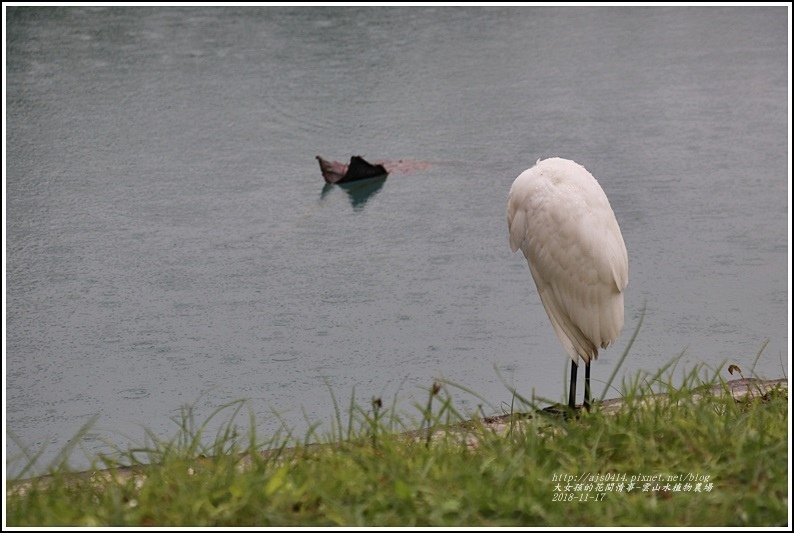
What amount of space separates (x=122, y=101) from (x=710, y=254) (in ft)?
11.3

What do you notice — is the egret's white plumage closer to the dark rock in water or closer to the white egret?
the white egret

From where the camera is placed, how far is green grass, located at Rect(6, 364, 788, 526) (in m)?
1.91

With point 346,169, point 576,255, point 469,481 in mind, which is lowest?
point 469,481

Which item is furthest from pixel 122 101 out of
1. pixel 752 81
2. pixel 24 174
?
pixel 752 81

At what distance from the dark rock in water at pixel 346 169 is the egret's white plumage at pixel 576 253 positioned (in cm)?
222

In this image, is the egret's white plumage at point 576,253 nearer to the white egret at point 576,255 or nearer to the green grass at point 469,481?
the white egret at point 576,255

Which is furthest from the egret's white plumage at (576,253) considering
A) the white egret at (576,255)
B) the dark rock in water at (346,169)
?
the dark rock in water at (346,169)

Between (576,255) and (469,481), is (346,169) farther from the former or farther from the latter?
(469,481)

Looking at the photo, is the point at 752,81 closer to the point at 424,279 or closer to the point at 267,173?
the point at 267,173

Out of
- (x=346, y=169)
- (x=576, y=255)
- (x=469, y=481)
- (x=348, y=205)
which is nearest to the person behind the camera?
(x=469, y=481)

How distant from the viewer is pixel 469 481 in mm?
2002

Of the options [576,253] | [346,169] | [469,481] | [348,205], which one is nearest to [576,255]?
[576,253]

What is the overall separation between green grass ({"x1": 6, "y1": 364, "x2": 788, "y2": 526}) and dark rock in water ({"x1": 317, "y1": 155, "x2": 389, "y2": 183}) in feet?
8.83

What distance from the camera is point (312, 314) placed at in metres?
3.72
